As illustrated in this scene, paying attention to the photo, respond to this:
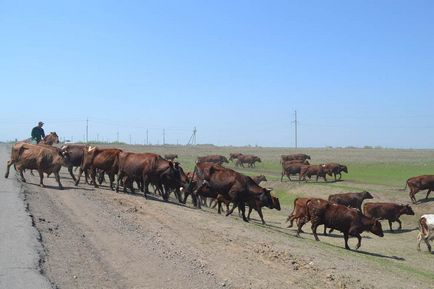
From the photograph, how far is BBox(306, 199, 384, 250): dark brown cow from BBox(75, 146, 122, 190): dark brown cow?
341 inches

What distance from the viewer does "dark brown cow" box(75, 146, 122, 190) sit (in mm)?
21641

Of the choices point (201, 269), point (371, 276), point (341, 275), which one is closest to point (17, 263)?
point (201, 269)

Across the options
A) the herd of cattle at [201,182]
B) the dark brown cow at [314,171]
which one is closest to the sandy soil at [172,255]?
the herd of cattle at [201,182]

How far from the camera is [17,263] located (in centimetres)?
828

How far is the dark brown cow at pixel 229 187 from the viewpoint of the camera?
64.5 ft

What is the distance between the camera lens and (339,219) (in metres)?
18.4

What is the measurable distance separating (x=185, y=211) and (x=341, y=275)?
729cm

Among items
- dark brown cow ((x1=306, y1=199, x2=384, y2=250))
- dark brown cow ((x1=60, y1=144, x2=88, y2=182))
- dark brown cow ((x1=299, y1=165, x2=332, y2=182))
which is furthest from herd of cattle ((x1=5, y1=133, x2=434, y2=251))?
dark brown cow ((x1=299, y1=165, x2=332, y2=182))

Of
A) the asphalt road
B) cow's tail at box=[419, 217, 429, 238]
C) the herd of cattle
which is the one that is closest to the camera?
the asphalt road

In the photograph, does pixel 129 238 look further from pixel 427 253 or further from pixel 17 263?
pixel 427 253

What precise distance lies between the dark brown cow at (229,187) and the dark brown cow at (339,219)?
91.4 inches

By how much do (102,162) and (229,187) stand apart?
236 inches

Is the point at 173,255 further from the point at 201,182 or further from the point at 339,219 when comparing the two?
the point at 201,182

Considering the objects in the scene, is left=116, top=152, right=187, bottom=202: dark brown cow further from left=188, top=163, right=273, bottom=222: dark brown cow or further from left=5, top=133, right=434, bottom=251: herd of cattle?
left=188, top=163, right=273, bottom=222: dark brown cow
